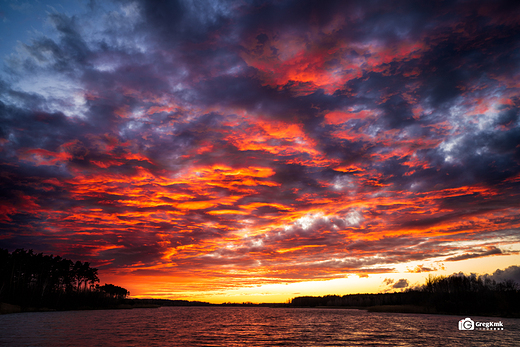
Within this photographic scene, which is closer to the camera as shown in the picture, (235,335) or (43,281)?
(235,335)

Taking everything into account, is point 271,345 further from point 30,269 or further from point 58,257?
point 58,257

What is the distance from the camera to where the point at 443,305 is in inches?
5704

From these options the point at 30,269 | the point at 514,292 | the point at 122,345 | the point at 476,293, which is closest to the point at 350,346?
the point at 122,345

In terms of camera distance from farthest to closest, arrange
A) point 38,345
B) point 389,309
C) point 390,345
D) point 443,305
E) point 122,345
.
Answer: point 389,309, point 443,305, point 390,345, point 122,345, point 38,345

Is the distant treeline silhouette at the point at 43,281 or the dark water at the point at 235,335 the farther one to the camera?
the distant treeline silhouette at the point at 43,281

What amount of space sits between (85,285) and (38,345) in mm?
167038

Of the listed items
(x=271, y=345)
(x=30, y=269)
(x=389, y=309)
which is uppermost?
(x=30, y=269)

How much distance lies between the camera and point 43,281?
144 meters

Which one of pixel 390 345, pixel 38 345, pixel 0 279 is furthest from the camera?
pixel 0 279

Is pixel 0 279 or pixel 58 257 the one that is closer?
pixel 0 279

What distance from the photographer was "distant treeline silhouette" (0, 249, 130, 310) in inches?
4803

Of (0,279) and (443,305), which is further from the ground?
(0,279)

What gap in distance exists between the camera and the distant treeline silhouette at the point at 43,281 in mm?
122000

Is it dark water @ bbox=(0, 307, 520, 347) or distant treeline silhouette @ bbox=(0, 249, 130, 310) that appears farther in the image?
distant treeline silhouette @ bbox=(0, 249, 130, 310)
